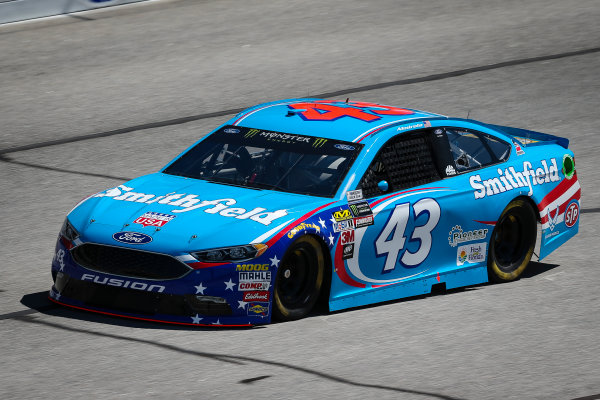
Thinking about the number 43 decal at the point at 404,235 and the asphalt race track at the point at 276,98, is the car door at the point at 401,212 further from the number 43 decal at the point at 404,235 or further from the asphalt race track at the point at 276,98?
the asphalt race track at the point at 276,98

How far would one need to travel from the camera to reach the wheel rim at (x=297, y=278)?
7969 mm

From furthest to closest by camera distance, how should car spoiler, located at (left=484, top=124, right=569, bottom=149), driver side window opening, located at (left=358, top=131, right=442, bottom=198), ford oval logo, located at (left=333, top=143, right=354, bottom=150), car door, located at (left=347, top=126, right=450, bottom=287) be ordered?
car spoiler, located at (left=484, top=124, right=569, bottom=149), ford oval logo, located at (left=333, top=143, right=354, bottom=150), driver side window opening, located at (left=358, top=131, right=442, bottom=198), car door, located at (left=347, top=126, right=450, bottom=287)

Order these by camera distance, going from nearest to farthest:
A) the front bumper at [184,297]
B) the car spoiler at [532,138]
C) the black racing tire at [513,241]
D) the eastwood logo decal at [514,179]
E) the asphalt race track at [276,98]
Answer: the asphalt race track at [276,98] < the front bumper at [184,297] < the eastwood logo decal at [514,179] < the black racing tire at [513,241] < the car spoiler at [532,138]

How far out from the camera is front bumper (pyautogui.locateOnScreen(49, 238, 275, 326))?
7.66 metres

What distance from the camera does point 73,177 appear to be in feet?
39.3

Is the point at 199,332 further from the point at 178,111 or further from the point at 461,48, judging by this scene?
the point at 461,48

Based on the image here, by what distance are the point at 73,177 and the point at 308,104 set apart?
334 cm

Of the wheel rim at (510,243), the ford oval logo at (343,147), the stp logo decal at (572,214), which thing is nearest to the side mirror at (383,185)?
the ford oval logo at (343,147)

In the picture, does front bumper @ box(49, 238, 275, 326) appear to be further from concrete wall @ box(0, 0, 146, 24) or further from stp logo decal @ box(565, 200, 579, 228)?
concrete wall @ box(0, 0, 146, 24)

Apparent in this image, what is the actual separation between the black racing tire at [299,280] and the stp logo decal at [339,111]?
4.90ft

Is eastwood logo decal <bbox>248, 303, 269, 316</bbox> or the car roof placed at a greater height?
the car roof

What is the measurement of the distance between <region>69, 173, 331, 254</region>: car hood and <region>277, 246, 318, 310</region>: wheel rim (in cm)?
27

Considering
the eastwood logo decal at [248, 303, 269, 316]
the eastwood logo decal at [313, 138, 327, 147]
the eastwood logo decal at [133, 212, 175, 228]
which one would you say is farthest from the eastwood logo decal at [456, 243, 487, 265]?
the eastwood logo decal at [133, 212, 175, 228]

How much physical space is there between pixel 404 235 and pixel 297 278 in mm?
983
